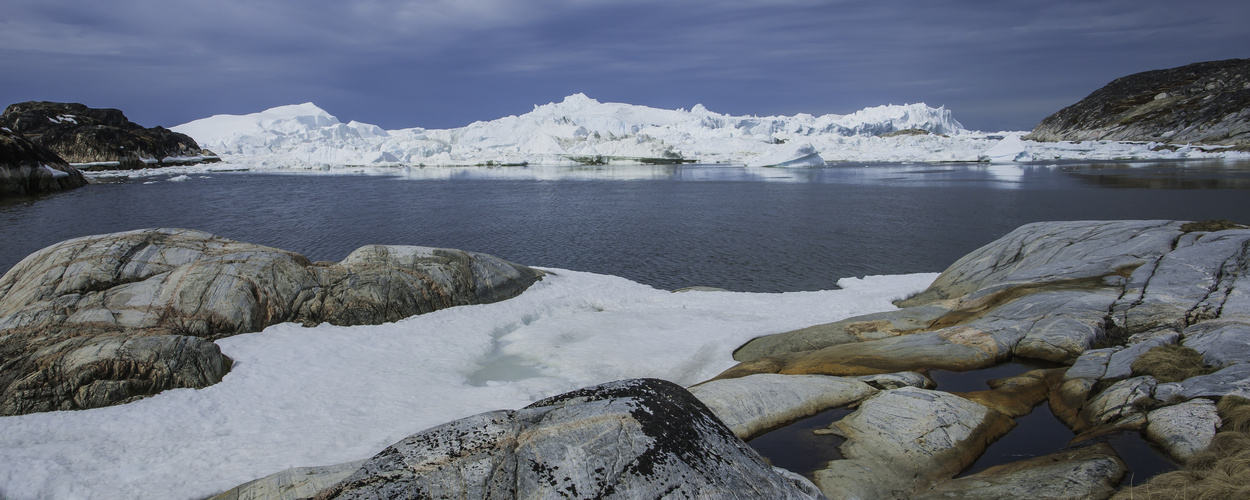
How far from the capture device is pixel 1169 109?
95.1m

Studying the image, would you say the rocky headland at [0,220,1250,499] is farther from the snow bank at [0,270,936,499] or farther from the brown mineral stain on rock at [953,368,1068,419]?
the snow bank at [0,270,936,499]

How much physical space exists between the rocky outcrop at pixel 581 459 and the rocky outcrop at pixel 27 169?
54.6 metres

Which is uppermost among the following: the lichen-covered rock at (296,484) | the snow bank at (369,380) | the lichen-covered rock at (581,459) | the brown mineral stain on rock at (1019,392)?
the lichen-covered rock at (581,459)

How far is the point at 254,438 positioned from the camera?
725 cm

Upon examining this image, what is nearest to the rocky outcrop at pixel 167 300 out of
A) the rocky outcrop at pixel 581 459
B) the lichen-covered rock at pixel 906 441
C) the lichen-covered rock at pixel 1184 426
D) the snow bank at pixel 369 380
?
the snow bank at pixel 369 380

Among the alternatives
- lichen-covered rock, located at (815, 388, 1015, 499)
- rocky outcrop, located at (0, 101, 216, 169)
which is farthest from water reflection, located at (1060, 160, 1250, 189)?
rocky outcrop, located at (0, 101, 216, 169)

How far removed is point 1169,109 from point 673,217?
342 ft

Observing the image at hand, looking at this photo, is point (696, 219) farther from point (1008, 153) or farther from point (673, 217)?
point (1008, 153)

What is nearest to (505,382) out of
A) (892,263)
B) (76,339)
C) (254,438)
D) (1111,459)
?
(254,438)

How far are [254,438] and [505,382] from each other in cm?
322

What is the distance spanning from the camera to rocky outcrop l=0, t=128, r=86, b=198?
137ft

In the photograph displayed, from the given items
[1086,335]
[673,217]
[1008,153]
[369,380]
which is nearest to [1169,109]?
[1008,153]

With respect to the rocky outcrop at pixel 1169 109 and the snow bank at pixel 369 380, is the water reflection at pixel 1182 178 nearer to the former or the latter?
the rocky outcrop at pixel 1169 109

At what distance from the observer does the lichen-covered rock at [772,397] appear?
7.04 m
